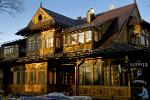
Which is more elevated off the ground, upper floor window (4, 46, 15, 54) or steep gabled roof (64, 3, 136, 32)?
steep gabled roof (64, 3, 136, 32)

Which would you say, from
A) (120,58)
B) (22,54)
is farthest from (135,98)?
(22,54)

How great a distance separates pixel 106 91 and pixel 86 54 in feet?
12.4

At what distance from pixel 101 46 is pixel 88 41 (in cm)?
152

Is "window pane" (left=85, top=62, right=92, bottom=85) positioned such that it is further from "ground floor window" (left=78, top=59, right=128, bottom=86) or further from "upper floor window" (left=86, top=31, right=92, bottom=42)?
"upper floor window" (left=86, top=31, right=92, bottom=42)

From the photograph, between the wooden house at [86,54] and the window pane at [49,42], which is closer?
the wooden house at [86,54]

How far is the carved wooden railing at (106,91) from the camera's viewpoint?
22044mm

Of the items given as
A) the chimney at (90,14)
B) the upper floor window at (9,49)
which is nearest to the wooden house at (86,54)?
the chimney at (90,14)

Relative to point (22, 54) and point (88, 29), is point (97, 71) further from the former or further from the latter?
point (22, 54)

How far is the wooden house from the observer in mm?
23031

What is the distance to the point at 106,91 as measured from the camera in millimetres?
23422

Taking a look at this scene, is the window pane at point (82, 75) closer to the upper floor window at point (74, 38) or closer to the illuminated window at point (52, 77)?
the upper floor window at point (74, 38)

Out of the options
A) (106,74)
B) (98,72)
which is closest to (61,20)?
(98,72)

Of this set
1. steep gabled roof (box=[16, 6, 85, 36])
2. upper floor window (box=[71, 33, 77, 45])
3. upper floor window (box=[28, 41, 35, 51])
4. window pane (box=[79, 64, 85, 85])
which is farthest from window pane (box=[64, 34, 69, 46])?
upper floor window (box=[28, 41, 35, 51])

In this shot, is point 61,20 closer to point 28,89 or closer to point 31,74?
point 31,74
